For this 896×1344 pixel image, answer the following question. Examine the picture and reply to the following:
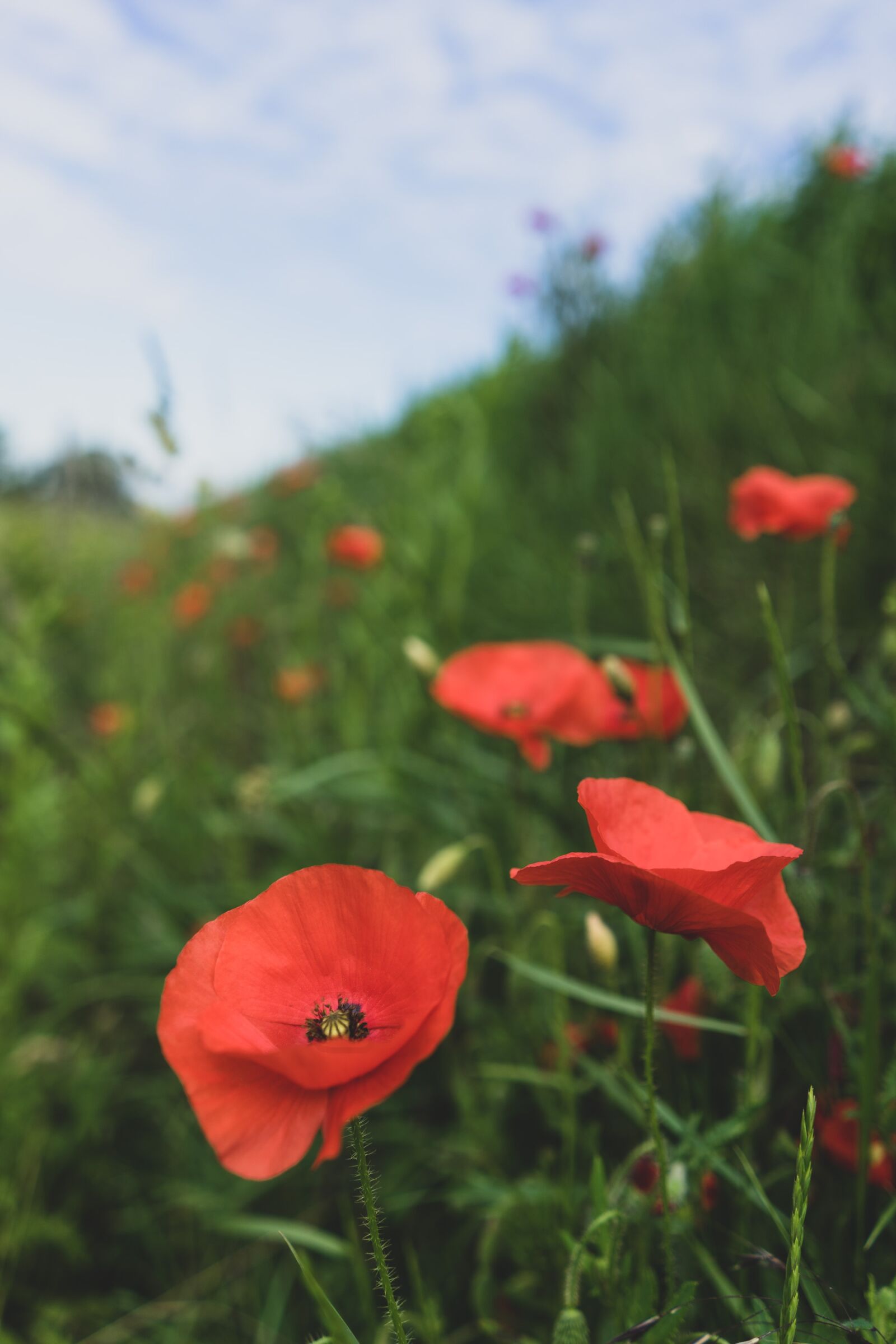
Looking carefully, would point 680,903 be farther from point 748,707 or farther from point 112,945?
point 112,945

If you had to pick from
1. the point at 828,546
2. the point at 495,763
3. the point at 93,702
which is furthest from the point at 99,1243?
the point at 93,702

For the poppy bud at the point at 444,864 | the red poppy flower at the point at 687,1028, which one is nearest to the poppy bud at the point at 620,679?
the poppy bud at the point at 444,864

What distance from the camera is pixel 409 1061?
528 millimetres

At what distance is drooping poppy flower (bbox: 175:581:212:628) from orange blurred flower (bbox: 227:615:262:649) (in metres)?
0.16

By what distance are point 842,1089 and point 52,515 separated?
469 cm

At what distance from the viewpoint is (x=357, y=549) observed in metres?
2.44

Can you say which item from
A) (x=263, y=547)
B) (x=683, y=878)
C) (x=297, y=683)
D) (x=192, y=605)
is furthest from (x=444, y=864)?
(x=263, y=547)

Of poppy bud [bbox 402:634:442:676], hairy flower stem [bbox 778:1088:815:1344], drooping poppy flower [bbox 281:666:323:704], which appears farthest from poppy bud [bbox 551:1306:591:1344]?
drooping poppy flower [bbox 281:666:323:704]

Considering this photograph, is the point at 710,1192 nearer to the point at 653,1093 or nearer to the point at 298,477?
the point at 653,1093

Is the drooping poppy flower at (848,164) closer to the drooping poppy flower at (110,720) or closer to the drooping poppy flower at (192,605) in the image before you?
the drooping poppy flower at (192,605)

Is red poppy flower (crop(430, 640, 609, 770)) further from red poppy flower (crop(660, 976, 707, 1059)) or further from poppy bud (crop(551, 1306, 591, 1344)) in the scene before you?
poppy bud (crop(551, 1306, 591, 1344))

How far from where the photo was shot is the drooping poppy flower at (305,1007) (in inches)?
21.2

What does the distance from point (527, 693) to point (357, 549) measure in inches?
45.7

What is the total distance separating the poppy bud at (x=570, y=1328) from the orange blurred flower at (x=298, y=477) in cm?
333
